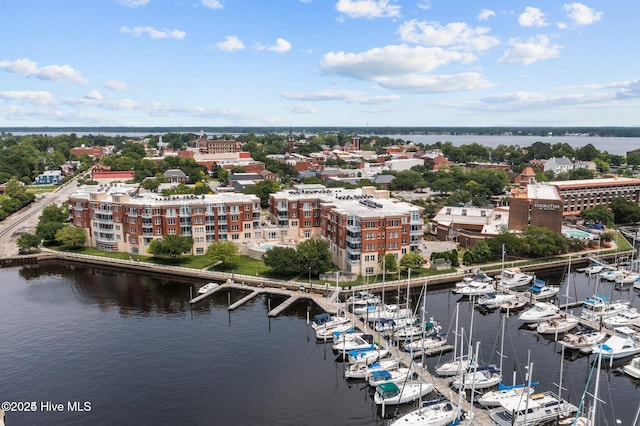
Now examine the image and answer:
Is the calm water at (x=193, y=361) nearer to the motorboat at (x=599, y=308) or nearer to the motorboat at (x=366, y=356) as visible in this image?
the motorboat at (x=366, y=356)

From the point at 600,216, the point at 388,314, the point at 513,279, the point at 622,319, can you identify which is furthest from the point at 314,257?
the point at 600,216

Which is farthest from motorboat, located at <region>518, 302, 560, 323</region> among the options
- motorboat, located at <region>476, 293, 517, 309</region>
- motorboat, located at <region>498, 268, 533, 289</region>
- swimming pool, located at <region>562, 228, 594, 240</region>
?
swimming pool, located at <region>562, 228, 594, 240</region>

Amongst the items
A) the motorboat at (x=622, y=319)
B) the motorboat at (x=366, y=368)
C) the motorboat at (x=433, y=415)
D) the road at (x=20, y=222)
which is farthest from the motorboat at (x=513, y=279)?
the road at (x=20, y=222)

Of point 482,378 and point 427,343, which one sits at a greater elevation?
point 427,343

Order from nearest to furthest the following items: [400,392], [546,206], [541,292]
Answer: [400,392] → [541,292] → [546,206]

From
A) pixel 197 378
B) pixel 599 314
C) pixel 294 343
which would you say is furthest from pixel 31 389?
pixel 599 314

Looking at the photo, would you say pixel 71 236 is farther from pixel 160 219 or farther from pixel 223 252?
pixel 223 252
